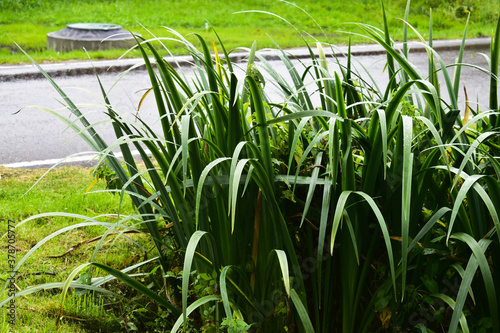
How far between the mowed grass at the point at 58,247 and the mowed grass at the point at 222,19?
4448 millimetres

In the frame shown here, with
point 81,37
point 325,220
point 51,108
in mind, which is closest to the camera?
point 325,220

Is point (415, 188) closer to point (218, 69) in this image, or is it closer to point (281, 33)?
point (218, 69)

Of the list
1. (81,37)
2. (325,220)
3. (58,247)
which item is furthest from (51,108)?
(325,220)

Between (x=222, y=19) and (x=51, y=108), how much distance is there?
5.09 m

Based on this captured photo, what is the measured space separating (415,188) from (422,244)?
0.56 ft

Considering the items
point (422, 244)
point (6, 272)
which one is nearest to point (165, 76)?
point (422, 244)

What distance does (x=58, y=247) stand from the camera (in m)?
2.43

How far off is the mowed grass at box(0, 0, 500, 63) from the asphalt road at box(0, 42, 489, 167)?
0.89 metres

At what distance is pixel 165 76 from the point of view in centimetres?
161

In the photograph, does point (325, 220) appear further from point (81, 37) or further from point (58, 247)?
point (81, 37)

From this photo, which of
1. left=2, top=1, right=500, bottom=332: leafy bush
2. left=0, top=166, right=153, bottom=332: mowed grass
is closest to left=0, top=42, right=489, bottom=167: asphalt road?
left=0, top=166, right=153, bottom=332: mowed grass

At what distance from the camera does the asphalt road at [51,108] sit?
445 centimetres

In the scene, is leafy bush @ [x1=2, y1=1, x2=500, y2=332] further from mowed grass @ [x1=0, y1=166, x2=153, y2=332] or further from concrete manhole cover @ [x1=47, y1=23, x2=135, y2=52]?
concrete manhole cover @ [x1=47, y1=23, x2=135, y2=52]

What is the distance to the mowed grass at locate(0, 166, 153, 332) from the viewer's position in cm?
193
